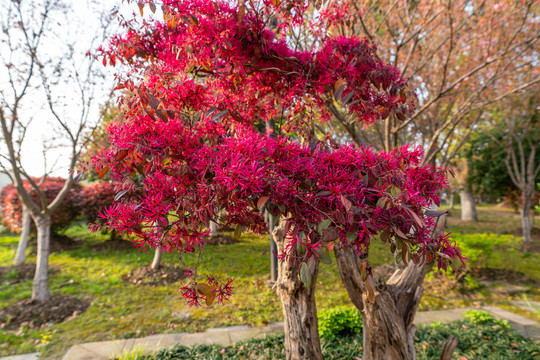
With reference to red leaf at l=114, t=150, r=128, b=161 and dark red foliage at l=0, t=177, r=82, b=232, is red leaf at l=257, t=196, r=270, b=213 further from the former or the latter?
dark red foliage at l=0, t=177, r=82, b=232

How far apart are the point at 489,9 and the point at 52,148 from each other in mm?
8618

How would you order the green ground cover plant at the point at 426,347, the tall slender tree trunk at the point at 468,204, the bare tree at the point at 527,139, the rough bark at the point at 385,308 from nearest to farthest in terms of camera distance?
the rough bark at the point at 385,308
the green ground cover plant at the point at 426,347
the bare tree at the point at 527,139
the tall slender tree trunk at the point at 468,204

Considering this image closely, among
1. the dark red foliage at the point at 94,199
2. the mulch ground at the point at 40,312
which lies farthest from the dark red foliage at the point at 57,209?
the mulch ground at the point at 40,312

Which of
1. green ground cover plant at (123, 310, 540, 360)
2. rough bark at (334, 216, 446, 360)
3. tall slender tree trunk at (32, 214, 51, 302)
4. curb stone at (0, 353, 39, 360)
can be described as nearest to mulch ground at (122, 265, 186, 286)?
tall slender tree trunk at (32, 214, 51, 302)

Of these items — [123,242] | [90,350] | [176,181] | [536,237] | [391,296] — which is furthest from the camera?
[536,237]

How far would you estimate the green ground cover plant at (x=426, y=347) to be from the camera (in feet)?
10.1

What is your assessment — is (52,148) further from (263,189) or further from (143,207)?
(263,189)

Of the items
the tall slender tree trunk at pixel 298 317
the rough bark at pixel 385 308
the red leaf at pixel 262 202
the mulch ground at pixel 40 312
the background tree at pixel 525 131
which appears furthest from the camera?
the background tree at pixel 525 131

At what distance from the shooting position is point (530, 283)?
222 inches

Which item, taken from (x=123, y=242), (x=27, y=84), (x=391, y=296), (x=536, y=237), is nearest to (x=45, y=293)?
(x=27, y=84)

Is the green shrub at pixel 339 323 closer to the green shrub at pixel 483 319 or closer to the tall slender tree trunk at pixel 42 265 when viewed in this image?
the green shrub at pixel 483 319

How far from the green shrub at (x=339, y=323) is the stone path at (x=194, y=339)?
667mm

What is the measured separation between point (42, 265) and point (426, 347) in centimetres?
571

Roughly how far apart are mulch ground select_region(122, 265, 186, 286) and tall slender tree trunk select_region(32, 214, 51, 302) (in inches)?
54.3
